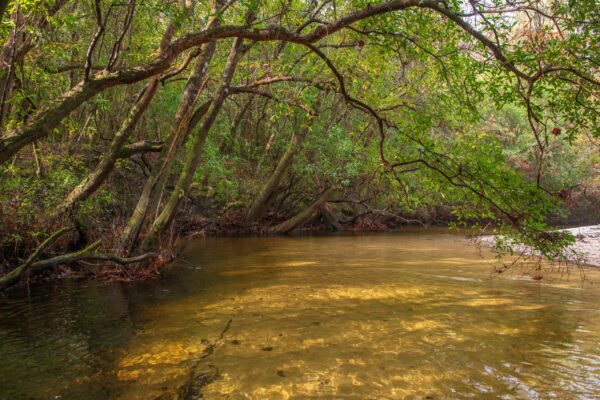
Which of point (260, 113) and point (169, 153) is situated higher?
point (260, 113)

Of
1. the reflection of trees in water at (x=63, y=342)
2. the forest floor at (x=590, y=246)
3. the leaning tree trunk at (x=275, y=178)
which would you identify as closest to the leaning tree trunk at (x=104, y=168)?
the reflection of trees in water at (x=63, y=342)

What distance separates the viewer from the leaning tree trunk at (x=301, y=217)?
19453 millimetres

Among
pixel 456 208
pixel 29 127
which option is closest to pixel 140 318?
pixel 29 127

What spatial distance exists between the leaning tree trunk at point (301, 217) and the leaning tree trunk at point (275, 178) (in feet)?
3.66

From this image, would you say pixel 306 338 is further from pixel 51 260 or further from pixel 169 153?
pixel 169 153

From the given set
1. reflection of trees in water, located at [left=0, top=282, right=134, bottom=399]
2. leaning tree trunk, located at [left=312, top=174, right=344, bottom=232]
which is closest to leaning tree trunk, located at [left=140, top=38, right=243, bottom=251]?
reflection of trees in water, located at [left=0, top=282, right=134, bottom=399]

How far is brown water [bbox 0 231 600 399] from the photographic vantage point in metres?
3.85

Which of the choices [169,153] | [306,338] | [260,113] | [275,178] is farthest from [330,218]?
[306,338]

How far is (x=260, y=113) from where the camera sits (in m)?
20.9

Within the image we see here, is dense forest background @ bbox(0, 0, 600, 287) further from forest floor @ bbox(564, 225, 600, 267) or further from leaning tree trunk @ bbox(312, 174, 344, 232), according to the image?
forest floor @ bbox(564, 225, 600, 267)

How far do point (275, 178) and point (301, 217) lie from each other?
2.41 meters

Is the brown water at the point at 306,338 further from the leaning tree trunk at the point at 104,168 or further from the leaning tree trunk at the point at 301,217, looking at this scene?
the leaning tree trunk at the point at 301,217

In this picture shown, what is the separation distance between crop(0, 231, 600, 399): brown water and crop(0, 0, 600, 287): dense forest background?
1131 millimetres

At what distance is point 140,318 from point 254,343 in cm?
202
